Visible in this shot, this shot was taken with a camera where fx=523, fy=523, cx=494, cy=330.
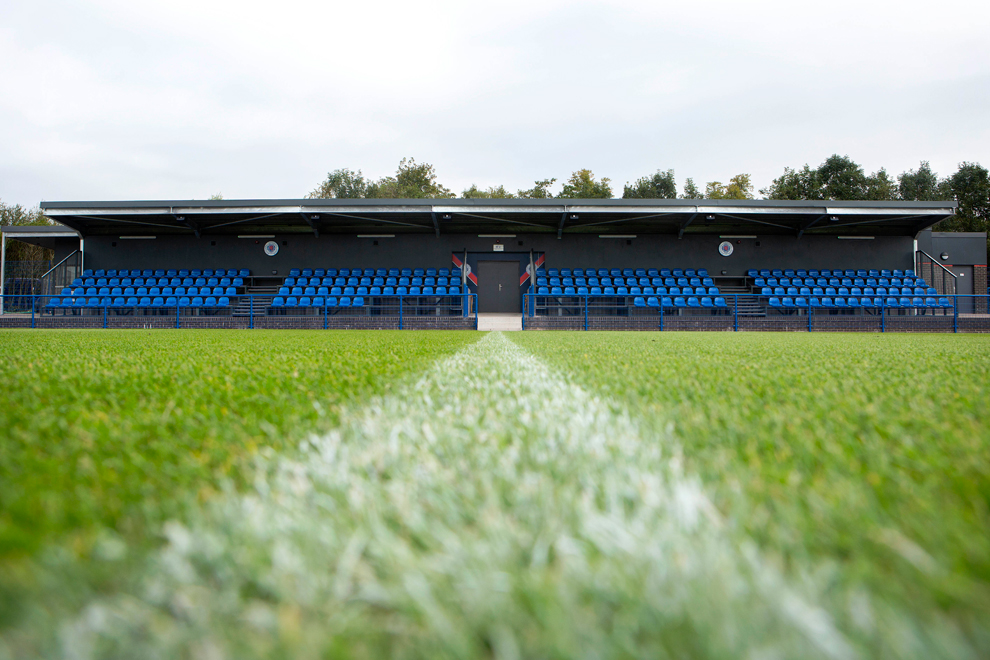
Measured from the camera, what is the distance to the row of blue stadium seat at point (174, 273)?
1762 cm

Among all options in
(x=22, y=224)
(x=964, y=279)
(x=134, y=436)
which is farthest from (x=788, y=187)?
(x=22, y=224)

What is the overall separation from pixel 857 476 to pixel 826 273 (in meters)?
20.6

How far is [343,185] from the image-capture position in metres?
43.0

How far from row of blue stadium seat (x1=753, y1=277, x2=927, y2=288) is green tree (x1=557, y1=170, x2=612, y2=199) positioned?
2120 cm

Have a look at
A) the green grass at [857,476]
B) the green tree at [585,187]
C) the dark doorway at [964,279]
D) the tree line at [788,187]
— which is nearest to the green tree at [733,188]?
the tree line at [788,187]

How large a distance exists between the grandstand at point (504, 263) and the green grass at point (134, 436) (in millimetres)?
11236

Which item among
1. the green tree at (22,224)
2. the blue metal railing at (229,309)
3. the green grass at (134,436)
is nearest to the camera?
the green grass at (134,436)

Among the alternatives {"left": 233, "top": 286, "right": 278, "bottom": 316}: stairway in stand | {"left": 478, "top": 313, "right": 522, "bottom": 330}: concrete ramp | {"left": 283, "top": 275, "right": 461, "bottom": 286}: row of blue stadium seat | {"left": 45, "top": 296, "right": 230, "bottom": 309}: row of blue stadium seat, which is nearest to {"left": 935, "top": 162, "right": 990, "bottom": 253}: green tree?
{"left": 478, "top": 313, "right": 522, "bottom": 330}: concrete ramp

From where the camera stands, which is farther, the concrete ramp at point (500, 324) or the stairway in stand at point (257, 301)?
the stairway in stand at point (257, 301)

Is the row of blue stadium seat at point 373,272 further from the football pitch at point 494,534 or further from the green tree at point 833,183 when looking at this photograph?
the green tree at point 833,183

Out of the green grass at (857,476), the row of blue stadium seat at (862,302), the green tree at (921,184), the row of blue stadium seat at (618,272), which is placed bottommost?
the green grass at (857,476)

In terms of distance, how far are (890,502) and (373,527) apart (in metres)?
0.74

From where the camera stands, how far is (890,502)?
2.49ft

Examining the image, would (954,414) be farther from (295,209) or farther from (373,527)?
(295,209)
